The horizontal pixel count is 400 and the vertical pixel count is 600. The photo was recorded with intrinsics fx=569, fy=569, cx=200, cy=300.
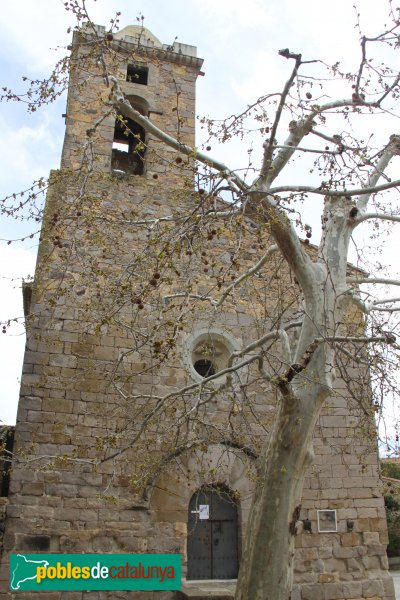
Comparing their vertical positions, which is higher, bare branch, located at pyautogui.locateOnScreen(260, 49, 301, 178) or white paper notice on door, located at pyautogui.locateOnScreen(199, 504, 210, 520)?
bare branch, located at pyautogui.locateOnScreen(260, 49, 301, 178)

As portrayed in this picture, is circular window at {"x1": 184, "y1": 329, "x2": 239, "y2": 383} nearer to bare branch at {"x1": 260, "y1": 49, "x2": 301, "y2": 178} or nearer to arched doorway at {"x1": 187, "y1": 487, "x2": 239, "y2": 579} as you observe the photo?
arched doorway at {"x1": 187, "y1": 487, "x2": 239, "y2": 579}

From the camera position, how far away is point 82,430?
23.7 ft

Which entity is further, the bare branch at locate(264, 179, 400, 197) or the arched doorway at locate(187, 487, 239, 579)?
the arched doorway at locate(187, 487, 239, 579)

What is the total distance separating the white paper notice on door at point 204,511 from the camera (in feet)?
24.4

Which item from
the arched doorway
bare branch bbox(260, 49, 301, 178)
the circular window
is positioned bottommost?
the arched doorway

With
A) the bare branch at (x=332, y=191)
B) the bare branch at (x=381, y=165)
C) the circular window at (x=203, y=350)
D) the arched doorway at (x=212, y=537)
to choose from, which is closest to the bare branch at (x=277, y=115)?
the bare branch at (x=332, y=191)

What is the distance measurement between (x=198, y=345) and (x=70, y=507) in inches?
110

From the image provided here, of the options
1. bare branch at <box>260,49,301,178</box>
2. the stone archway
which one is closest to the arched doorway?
the stone archway

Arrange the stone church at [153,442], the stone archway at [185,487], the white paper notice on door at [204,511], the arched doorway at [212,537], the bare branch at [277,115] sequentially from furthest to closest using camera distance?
the white paper notice on door at [204,511] < the arched doorway at [212,537] < the stone archway at [185,487] < the stone church at [153,442] < the bare branch at [277,115]

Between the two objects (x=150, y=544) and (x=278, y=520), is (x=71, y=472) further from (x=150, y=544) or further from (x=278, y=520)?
(x=278, y=520)

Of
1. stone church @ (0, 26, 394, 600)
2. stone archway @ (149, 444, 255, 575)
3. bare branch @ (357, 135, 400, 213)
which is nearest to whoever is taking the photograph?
bare branch @ (357, 135, 400, 213)

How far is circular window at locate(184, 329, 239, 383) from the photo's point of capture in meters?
8.12

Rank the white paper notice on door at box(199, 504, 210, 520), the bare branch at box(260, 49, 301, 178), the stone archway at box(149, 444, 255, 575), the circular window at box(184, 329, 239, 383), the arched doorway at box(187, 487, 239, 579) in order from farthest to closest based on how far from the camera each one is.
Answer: the circular window at box(184, 329, 239, 383) < the white paper notice on door at box(199, 504, 210, 520) < the arched doorway at box(187, 487, 239, 579) < the stone archway at box(149, 444, 255, 575) < the bare branch at box(260, 49, 301, 178)

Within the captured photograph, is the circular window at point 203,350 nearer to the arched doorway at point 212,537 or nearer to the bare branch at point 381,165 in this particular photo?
the arched doorway at point 212,537
